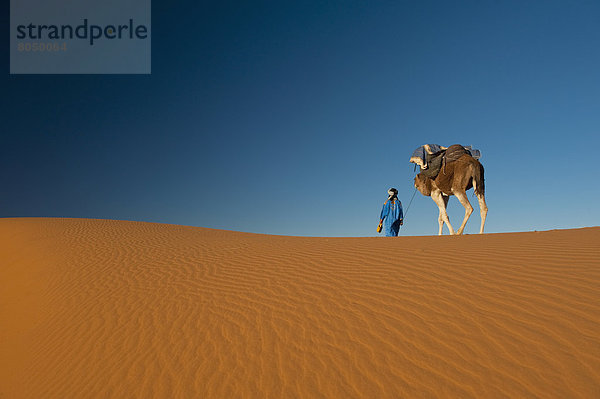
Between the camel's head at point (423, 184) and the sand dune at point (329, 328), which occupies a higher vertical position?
the camel's head at point (423, 184)

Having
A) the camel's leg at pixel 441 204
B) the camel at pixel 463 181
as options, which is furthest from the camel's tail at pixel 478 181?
the camel's leg at pixel 441 204

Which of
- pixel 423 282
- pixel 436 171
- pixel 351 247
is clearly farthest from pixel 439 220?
pixel 423 282

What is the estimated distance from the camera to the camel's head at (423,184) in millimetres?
13470

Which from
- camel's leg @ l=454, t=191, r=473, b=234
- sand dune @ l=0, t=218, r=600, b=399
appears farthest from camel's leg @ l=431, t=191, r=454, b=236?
sand dune @ l=0, t=218, r=600, b=399

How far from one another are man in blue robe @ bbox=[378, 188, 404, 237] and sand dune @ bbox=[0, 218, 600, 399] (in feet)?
20.9

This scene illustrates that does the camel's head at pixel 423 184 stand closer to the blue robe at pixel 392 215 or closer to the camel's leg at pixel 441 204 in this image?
the camel's leg at pixel 441 204

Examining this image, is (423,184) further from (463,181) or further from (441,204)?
(463,181)

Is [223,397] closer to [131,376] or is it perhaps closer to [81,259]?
[131,376]

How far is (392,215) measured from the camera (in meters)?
13.2

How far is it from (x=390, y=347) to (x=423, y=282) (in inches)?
61.1

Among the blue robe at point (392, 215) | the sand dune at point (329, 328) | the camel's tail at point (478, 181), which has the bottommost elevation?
the sand dune at point (329, 328)

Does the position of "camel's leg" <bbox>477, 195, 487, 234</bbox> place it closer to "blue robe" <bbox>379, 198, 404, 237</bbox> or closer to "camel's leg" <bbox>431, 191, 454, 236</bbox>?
"camel's leg" <bbox>431, 191, 454, 236</bbox>

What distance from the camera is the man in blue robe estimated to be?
43.0 feet

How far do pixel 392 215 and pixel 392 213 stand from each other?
8 centimetres
